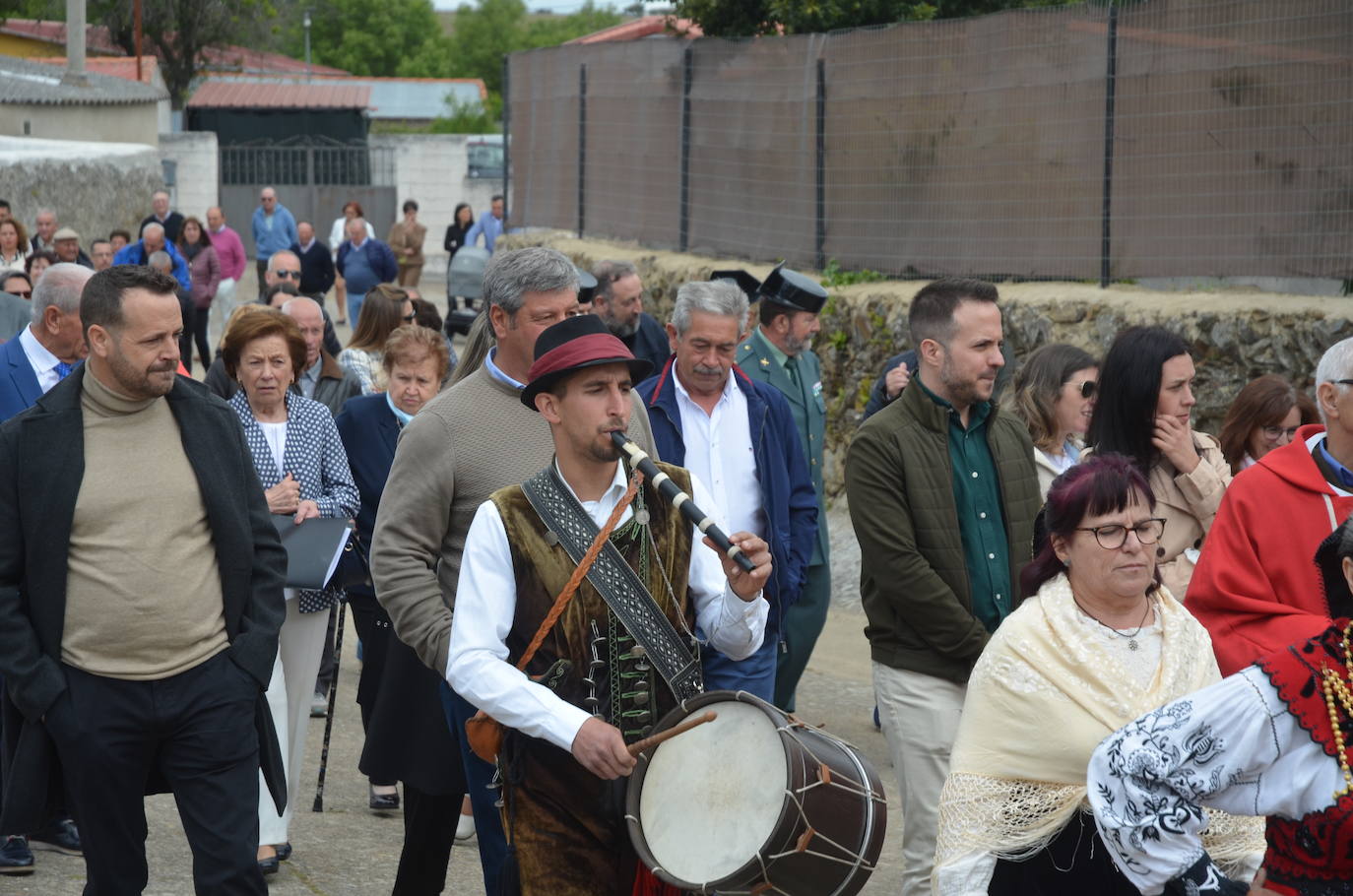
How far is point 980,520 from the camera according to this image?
5270mm

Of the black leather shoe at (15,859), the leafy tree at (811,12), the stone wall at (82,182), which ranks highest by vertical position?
the leafy tree at (811,12)

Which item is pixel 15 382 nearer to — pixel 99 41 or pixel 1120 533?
pixel 1120 533

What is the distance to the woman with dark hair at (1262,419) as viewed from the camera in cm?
624

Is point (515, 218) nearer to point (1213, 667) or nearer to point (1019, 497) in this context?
point (1019, 497)

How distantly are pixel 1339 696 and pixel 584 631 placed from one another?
5.98 ft

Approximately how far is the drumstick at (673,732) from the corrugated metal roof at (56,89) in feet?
95.7

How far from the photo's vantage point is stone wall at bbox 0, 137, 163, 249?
21797 mm

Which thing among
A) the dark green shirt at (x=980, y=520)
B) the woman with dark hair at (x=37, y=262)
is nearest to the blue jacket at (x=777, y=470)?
the dark green shirt at (x=980, y=520)

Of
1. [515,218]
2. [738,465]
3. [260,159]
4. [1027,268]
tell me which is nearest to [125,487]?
[738,465]

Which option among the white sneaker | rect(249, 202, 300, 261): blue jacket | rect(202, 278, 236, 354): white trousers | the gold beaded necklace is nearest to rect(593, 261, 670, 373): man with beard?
the white sneaker

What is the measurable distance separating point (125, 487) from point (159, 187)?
25623 mm

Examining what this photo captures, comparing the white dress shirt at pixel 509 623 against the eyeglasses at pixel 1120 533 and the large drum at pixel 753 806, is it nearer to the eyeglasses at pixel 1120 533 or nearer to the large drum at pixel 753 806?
the large drum at pixel 753 806

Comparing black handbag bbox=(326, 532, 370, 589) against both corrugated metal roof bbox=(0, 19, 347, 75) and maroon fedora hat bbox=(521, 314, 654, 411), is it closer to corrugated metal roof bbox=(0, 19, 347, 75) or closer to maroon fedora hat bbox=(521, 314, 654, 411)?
maroon fedora hat bbox=(521, 314, 654, 411)

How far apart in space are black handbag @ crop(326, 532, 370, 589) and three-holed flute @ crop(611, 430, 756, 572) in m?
2.76
